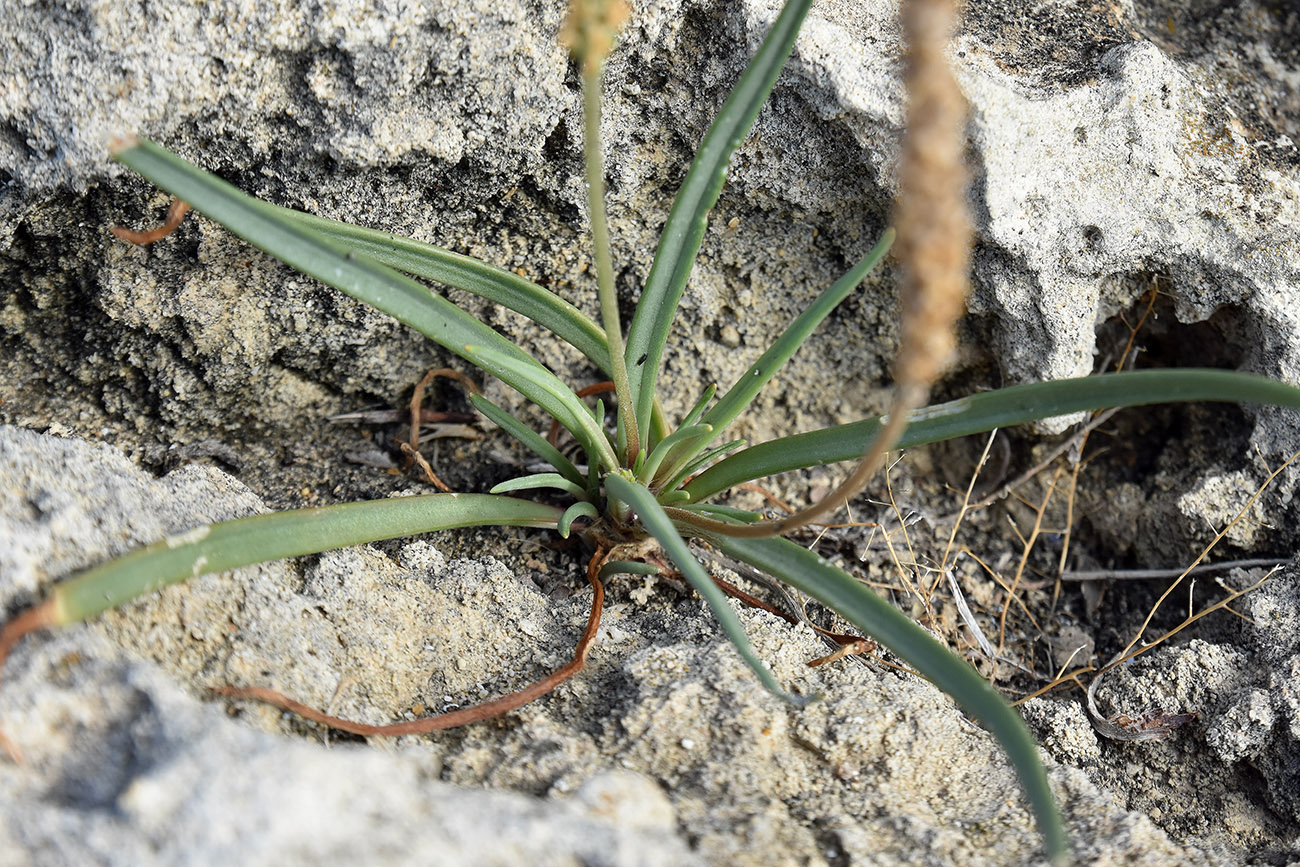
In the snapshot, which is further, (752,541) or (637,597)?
(637,597)

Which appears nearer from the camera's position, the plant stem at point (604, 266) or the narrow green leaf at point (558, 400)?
the plant stem at point (604, 266)

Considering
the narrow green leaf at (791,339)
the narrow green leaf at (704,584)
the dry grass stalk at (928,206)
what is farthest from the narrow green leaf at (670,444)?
the dry grass stalk at (928,206)

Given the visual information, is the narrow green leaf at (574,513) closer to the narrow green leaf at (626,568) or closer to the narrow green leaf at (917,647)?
the narrow green leaf at (626,568)

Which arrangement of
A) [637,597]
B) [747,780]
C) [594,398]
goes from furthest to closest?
1. [594,398]
2. [637,597]
3. [747,780]

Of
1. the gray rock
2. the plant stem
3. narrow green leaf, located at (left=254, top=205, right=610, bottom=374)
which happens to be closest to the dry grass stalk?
the plant stem

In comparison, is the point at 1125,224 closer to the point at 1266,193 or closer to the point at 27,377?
the point at 1266,193

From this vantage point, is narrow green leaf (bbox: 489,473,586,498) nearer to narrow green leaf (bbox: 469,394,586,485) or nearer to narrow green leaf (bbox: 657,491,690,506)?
narrow green leaf (bbox: 469,394,586,485)

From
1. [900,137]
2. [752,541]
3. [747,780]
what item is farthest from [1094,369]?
[747,780]
